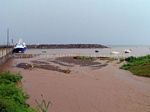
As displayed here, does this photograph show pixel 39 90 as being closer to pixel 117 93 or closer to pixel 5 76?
pixel 5 76

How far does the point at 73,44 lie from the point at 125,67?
496 ft

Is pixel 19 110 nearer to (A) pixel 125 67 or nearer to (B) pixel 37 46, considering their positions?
(A) pixel 125 67

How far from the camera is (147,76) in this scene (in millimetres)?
35594

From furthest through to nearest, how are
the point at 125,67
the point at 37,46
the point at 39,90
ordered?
the point at 37,46 < the point at 125,67 < the point at 39,90

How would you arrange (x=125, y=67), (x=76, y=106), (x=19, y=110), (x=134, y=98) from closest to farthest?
(x=19, y=110) → (x=76, y=106) → (x=134, y=98) → (x=125, y=67)

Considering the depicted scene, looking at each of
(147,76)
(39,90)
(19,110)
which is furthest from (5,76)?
(147,76)

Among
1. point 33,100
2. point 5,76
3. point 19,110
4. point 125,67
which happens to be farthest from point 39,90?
point 125,67

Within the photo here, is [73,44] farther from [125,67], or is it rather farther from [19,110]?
[19,110]

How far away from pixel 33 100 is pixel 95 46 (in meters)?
181

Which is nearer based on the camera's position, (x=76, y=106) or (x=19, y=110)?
(x=19, y=110)

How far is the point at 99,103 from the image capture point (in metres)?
18.7

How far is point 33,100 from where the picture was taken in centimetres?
1795

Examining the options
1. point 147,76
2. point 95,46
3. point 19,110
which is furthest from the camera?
point 95,46

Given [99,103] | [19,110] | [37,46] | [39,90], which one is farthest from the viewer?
[37,46]
